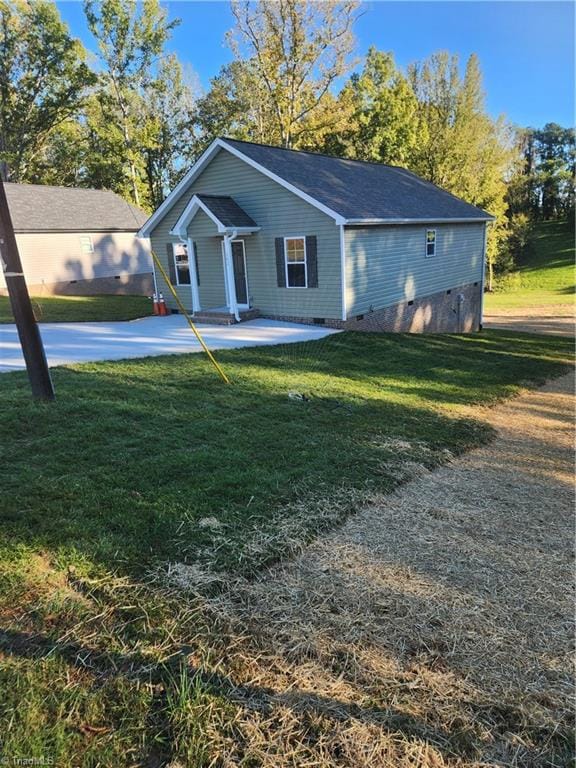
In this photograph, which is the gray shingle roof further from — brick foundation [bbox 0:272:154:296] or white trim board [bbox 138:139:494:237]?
brick foundation [bbox 0:272:154:296]

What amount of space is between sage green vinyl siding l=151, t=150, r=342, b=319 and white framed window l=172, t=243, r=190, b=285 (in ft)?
2.72

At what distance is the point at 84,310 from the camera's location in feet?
56.7

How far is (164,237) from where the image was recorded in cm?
1686

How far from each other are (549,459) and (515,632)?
3770 millimetres

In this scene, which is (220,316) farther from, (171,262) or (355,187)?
(355,187)

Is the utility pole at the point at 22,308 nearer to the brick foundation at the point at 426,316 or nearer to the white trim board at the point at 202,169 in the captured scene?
the white trim board at the point at 202,169

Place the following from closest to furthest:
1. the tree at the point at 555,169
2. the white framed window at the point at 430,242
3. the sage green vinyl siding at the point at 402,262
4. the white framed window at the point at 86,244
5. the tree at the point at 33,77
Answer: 1. the sage green vinyl siding at the point at 402,262
2. the white framed window at the point at 430,242
3. the white framed window at the point at 86,244
4. the tree at the point at 33,77
5. the tree at the point at 555,169

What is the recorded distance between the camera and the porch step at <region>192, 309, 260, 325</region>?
14398mm

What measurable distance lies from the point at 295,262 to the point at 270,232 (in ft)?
3.79

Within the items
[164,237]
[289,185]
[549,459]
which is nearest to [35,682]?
[549,459]

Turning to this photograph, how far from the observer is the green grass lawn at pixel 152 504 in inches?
87.4

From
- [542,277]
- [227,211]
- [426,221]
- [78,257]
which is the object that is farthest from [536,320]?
[78,257]

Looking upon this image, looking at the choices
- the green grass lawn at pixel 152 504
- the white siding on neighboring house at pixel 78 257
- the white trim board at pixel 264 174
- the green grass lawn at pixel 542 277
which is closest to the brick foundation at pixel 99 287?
the white siding on neighboring house at pixel 78 257

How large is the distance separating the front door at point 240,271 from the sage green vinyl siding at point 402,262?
11.7ft
